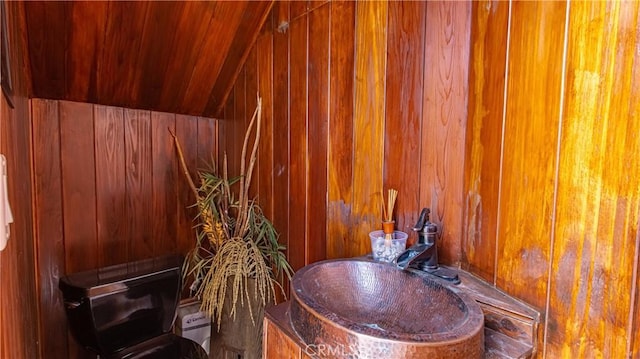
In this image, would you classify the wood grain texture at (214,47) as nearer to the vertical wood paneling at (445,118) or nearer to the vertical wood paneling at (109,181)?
the vertical wood paneling at (109,181)

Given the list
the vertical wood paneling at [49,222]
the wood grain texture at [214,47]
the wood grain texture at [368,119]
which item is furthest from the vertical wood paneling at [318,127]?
the vertical wood paneling at [49,222]

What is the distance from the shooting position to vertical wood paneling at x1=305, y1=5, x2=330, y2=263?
1.26 meters

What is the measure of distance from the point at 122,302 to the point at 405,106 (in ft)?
4.26

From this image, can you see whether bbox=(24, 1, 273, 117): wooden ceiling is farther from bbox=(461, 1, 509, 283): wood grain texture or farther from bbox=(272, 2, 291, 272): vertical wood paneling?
bbox=(461, 1, 509, 283): wood grain texture

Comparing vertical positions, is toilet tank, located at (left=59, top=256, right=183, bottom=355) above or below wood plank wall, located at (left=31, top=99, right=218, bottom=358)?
below

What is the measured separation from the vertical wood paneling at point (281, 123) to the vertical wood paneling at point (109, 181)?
2.52 feet

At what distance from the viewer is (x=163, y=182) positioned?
1812 millimetres

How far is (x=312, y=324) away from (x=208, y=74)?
141 cm

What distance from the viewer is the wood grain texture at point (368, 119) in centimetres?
107

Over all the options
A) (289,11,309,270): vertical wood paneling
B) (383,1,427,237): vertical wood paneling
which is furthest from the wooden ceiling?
(383,1,427,237): vertical wood paneling

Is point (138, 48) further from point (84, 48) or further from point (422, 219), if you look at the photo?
point (422, 219)

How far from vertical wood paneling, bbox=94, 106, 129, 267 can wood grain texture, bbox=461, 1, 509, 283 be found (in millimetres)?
1557

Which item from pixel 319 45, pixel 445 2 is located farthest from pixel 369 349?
pixel 319 45

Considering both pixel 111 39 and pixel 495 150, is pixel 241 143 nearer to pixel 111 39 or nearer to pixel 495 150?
pixel 111 39
